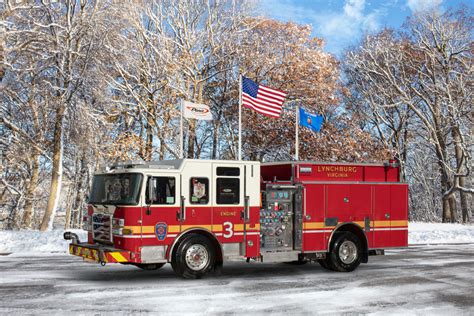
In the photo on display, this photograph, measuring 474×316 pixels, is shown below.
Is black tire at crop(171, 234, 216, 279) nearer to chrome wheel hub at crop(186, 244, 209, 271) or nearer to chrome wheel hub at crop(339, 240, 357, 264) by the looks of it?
chrome wheel hub at crop(186, 244, 209, 271)

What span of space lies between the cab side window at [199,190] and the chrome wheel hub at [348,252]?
3.85m

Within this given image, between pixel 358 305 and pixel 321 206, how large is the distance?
3.98 metres

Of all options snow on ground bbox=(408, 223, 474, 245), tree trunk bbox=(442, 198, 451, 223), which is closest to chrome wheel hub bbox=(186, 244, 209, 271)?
snow on ground bbox=(408, 223, 474, 245)

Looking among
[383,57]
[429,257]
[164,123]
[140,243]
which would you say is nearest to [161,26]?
[164,123]

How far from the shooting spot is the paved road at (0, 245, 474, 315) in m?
8.62

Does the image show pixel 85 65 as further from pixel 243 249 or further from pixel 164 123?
pixel 243 249

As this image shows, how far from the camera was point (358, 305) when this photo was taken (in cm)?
898

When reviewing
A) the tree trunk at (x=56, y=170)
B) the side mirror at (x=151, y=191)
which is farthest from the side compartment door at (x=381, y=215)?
the tree trunk at (x=56, y=170)

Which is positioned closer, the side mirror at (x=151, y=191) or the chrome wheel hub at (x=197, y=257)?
the side mirror at (x=151, y=191)

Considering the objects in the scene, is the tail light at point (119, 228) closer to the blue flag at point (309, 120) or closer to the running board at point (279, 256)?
the running board at point (279, 256)

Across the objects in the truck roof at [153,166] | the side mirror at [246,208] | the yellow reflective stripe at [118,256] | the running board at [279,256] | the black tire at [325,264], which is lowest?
the black tire at [325,264]

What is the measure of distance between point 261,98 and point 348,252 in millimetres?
9397

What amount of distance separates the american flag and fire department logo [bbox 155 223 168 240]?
11.0m

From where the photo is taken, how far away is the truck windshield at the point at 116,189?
1055 centimetres
